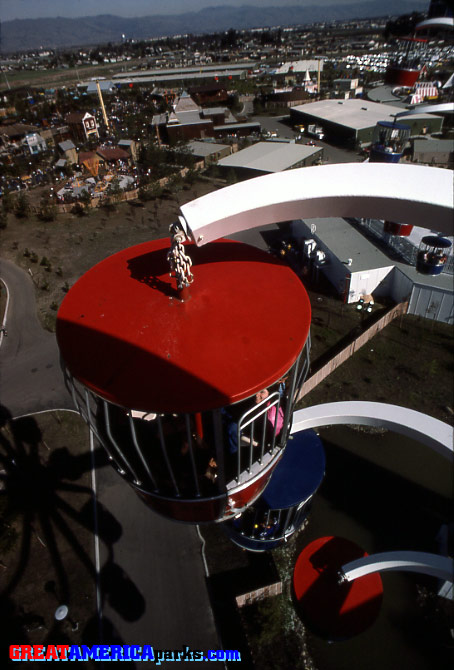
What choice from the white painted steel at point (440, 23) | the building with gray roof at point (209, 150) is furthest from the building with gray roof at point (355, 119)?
the white painted steel at point (440, 23)

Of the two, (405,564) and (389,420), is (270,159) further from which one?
(405,564)

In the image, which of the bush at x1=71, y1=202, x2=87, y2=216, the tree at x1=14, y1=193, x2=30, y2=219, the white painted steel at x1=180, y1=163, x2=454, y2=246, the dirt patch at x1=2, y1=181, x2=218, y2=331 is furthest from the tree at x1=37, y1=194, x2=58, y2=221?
the white painted steel at x1=180, y1=163, x2=454, y2=246

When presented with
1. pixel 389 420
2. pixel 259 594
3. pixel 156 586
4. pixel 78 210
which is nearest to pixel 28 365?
pixel 156 586

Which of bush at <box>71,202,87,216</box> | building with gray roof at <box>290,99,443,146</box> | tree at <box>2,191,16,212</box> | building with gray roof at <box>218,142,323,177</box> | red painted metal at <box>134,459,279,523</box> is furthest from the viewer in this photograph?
building with gray roof at <box>290,99,443,146</box>

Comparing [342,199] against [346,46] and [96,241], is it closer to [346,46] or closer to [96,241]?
[96,241]

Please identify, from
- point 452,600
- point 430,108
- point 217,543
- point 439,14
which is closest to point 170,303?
point 217,543

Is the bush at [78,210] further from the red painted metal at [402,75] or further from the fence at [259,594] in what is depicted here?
the fence at [259,594]

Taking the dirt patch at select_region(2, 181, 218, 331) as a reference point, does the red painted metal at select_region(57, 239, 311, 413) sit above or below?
above

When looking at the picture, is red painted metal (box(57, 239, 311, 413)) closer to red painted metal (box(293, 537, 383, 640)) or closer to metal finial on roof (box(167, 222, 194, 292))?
metal finial on roof (box(167, 222, 194, 292))
